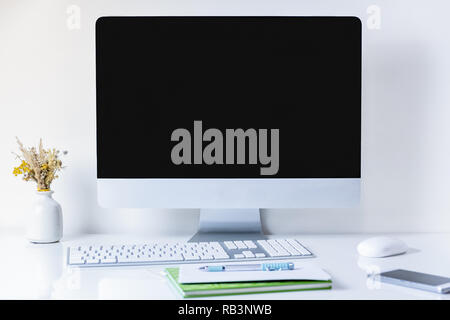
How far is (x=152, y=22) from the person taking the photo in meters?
1.42

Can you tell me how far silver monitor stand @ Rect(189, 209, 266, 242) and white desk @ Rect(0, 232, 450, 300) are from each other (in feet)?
0.50

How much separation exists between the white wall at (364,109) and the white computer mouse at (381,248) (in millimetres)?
355

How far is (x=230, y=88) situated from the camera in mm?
1432

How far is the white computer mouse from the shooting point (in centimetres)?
128

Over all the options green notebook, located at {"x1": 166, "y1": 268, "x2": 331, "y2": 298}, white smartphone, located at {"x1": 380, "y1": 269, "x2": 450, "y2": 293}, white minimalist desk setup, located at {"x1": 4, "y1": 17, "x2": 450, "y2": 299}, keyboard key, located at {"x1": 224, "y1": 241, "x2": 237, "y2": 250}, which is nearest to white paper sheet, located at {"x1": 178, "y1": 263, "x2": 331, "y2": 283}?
green notebook, located at {"x1": 166, "y1": 268, "x2": 331, "y2": 298}

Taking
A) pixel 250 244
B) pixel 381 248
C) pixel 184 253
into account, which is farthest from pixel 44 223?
pixel 381 248

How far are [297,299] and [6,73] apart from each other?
1.20 meters

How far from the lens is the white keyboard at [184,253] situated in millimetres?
1158

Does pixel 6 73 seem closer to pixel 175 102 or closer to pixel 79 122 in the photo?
pixel 79 122

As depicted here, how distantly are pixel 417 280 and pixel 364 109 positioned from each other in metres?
0.77

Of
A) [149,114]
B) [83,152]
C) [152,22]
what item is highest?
[152,22]

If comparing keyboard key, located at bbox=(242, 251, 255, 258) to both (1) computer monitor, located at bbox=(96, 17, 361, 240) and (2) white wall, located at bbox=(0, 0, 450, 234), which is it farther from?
(2) white wall, located at bbox=(0, 0, 450, 234)

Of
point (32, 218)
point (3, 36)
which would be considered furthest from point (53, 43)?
point (32, 218)
